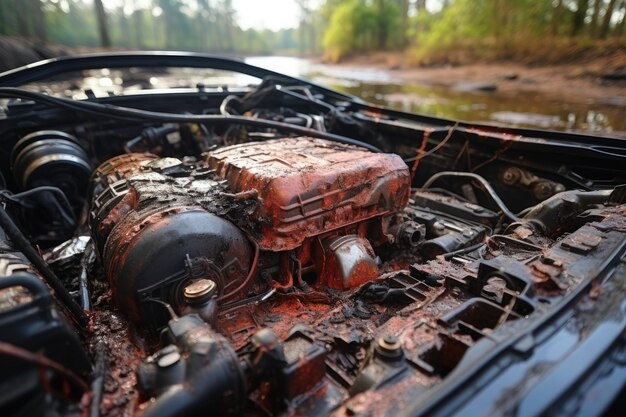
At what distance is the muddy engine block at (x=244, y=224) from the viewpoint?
69.3 inches

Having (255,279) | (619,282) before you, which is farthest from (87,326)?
(619,282)

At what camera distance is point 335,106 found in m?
4.50

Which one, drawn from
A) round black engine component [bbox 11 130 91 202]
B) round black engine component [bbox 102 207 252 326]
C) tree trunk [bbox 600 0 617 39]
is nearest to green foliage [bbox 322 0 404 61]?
tree trunk [bbox 600 0 617 39]

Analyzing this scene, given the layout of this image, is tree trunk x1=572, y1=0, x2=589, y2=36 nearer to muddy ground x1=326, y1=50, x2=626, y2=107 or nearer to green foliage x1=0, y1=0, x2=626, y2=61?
green foliage x1=0, y1=0, x2=626, y2=61

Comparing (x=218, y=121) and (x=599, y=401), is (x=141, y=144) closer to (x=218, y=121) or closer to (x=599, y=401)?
(x=218, y=121)

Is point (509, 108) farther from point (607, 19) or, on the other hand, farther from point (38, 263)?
point (38, 263)

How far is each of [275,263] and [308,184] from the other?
500 mm

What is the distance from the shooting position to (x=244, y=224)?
2.03 m

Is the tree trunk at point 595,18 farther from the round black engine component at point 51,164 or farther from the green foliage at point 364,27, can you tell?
the round black engine component at point 51,164

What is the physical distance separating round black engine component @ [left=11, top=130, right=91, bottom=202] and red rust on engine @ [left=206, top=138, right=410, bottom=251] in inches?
54.8

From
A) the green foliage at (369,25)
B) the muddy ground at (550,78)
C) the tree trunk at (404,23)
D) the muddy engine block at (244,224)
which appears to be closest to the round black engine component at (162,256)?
the muddy engine block at (244,224)

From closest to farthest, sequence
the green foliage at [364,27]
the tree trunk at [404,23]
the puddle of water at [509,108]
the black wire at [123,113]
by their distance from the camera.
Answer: the black wire at [123,113]
the puddle of water at [509,108]
the tree trunk at [404,23]
the green foliage at [364,27]

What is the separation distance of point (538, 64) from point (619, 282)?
21.5 m

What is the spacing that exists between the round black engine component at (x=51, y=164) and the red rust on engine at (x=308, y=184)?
4.56 feet
